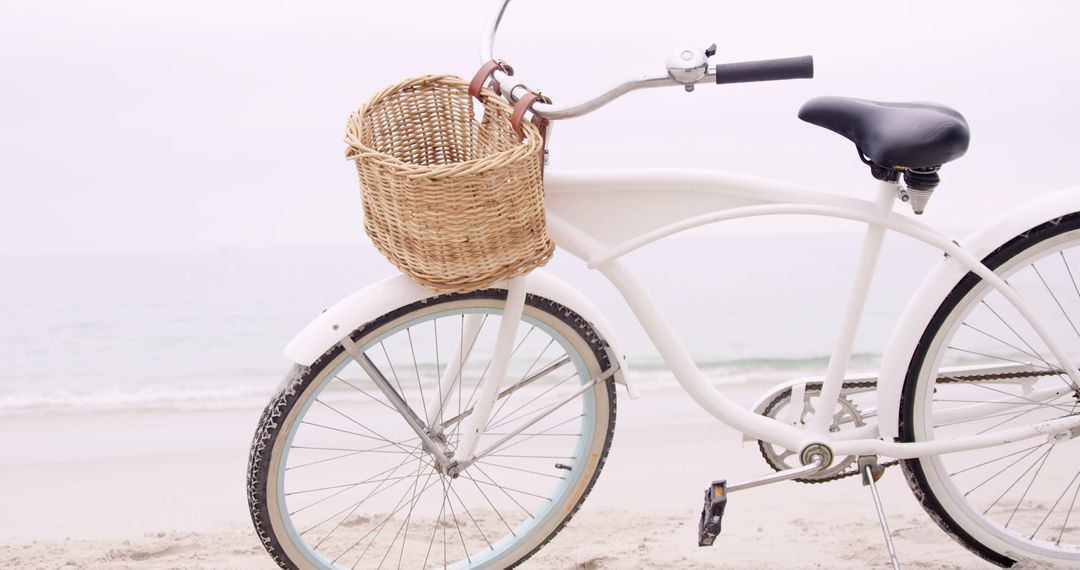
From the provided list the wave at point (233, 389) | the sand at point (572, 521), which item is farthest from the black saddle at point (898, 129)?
the wave at point (233, 389)

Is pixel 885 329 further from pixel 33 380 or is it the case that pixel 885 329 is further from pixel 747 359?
pixel 33 380

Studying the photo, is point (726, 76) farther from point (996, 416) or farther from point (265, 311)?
point (265, 311)

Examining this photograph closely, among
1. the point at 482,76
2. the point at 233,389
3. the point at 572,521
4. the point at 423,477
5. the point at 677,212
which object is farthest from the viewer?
the point at 233,389

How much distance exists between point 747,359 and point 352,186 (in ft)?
10.0

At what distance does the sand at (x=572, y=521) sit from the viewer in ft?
7.39

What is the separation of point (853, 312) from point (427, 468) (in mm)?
→ 1245

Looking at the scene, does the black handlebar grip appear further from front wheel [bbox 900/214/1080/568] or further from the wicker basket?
front wheel [bbox 900/214/1080/568]

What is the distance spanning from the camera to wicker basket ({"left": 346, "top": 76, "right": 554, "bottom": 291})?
1417 millimetres

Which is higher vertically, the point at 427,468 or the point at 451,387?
the point at 451,387

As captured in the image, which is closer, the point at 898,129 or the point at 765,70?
the point at 765,70

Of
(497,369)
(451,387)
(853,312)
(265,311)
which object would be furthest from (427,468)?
(265,311)

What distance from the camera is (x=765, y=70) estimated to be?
1.43 m

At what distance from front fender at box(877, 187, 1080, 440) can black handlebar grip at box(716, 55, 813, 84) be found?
1.94 ft

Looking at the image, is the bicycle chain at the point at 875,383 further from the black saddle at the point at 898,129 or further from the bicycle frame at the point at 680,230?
the black saddle at the point at 898,129
